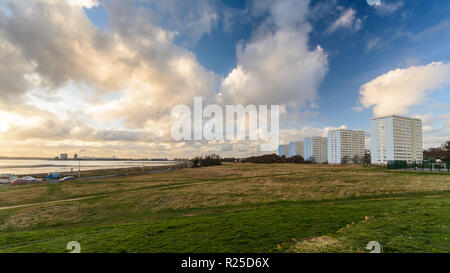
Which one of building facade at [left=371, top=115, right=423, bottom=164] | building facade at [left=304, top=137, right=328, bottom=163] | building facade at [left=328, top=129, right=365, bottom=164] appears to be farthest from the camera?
building facade at [left=304, top=137, right=328, bottom=163]

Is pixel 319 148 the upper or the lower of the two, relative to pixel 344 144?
lower

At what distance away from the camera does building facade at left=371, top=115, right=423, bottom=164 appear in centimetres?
12444

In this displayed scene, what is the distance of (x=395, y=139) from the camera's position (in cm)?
12381

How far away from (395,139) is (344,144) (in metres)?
32.3

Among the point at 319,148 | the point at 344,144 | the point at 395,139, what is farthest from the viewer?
the point at 319,148

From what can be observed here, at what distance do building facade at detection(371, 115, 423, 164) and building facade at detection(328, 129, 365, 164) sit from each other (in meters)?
17.9

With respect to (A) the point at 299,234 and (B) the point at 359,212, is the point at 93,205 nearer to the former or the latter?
(A) the point at 299,234

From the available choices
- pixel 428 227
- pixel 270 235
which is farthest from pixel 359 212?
pixel 270 235

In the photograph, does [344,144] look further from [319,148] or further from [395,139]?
[395,139]

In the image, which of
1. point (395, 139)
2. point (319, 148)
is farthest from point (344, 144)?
point (395, 139)

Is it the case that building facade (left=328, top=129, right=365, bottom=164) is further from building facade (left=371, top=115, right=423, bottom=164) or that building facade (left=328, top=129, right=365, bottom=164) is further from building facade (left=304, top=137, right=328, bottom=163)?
building facade (left=371, top=115, right=423, bottom=164)

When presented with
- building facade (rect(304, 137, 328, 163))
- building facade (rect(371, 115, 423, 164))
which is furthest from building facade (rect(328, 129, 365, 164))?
building facade (rect(371, 115, 423, 164))

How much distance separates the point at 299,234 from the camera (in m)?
7.93

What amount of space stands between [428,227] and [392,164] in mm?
49624
